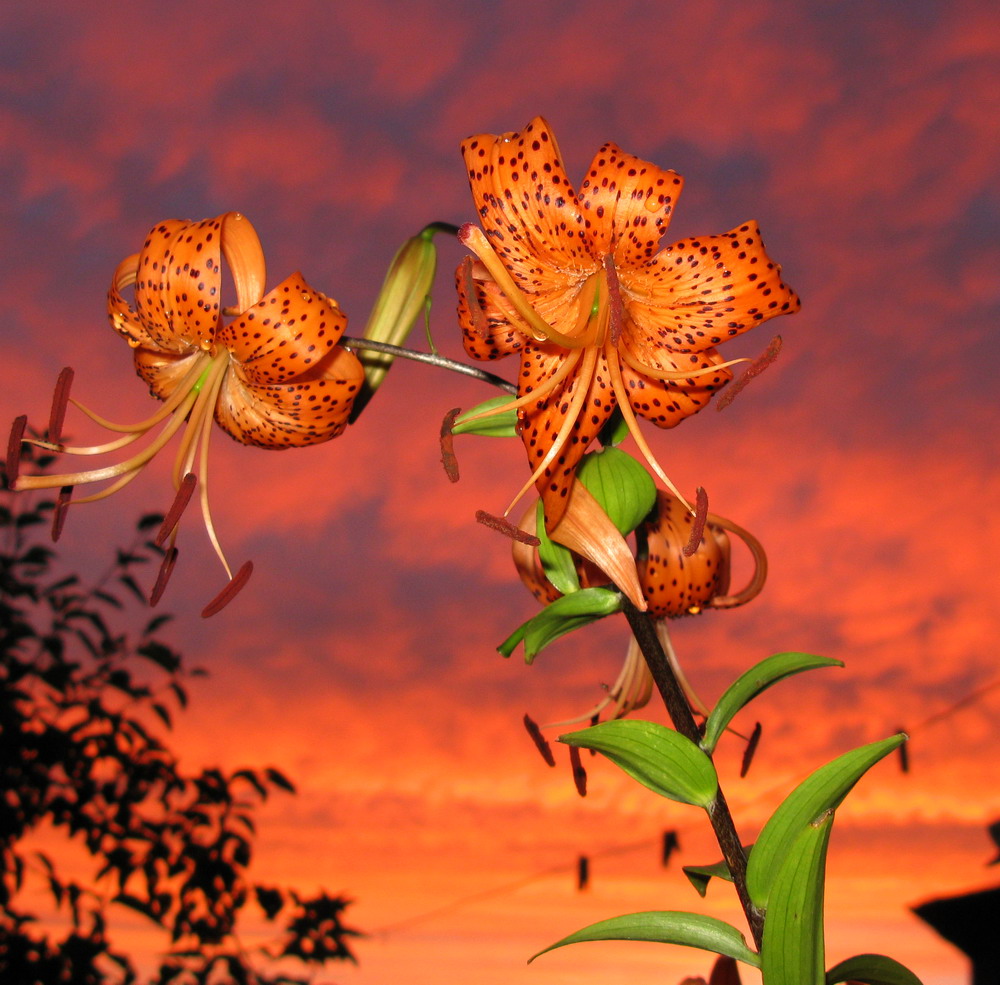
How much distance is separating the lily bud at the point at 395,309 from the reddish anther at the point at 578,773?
1.52 feet

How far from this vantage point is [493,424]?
3.85ft

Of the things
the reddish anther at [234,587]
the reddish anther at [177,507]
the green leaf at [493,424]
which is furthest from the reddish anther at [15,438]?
the green leaf at [493,424]

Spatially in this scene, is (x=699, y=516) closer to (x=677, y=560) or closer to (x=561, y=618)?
(x=561, y=618)

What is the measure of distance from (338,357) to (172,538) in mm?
293

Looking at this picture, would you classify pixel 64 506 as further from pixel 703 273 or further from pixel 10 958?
pixel 10 958

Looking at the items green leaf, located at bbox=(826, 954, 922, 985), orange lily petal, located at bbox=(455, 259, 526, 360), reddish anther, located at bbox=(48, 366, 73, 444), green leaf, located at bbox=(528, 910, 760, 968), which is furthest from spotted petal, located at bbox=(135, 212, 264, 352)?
green leaf, located at bbox=(826, 954, 922, 985)

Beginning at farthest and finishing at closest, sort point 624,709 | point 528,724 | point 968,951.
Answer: point 968,951, point 624,709, point 528,724

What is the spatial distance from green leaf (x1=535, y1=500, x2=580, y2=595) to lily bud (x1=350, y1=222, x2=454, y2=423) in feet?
0.84

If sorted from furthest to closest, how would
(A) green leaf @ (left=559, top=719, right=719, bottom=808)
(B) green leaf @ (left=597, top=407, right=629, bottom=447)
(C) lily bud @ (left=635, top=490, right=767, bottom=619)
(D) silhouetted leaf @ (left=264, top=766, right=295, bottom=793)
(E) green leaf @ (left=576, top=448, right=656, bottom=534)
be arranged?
(D) silhouetted leaf @ (left=264, top=766, right=295, bottom=793) < (C) lily bud @ (left=635, top=490, right=767, bottom=619) < (B) green leaf @ (left=597, top=407, right=629, bottom=447) < (E) green leaf @ (left=576, top=448, right=656, bottom=534) < (A) green leaf @ (left=559, top=719, right=719, bottom=808)

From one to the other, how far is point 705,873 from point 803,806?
21 centimetres

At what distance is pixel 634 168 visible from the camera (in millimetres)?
998

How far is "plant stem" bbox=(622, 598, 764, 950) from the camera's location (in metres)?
0.94

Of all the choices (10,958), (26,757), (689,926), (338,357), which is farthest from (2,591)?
(689,926)

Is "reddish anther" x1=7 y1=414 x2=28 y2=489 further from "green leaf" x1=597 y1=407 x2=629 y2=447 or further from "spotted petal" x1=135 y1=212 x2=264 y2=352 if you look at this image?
"green leaf" x1=597 y1=407 x2=629 y2=447
